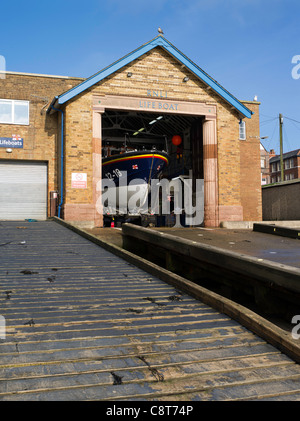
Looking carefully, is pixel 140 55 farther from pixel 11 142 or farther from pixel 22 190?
pixel 22 190

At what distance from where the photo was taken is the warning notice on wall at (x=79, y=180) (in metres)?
15.6

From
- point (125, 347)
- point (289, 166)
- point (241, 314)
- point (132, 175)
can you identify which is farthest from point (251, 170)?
point (289, 166)

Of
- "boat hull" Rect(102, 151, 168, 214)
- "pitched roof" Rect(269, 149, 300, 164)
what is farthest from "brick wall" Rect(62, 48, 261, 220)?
"pitched roof" Rect(269, 149, 300, 164)

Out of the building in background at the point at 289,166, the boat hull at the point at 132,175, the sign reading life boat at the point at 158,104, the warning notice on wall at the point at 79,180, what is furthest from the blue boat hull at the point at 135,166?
the building in background at the point at 289,166

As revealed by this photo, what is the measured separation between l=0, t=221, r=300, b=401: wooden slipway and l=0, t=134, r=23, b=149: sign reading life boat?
1160 centimetres

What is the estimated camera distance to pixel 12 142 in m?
16.7

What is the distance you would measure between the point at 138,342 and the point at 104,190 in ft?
56.2

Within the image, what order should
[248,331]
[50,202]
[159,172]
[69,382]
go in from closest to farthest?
1. [69,382]
2. [248,331]
3. [50,202]
4. [159,172]

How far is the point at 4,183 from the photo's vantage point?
56.3 feet

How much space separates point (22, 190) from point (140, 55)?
806 cm

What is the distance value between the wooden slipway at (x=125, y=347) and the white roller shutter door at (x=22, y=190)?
37.7 feet
